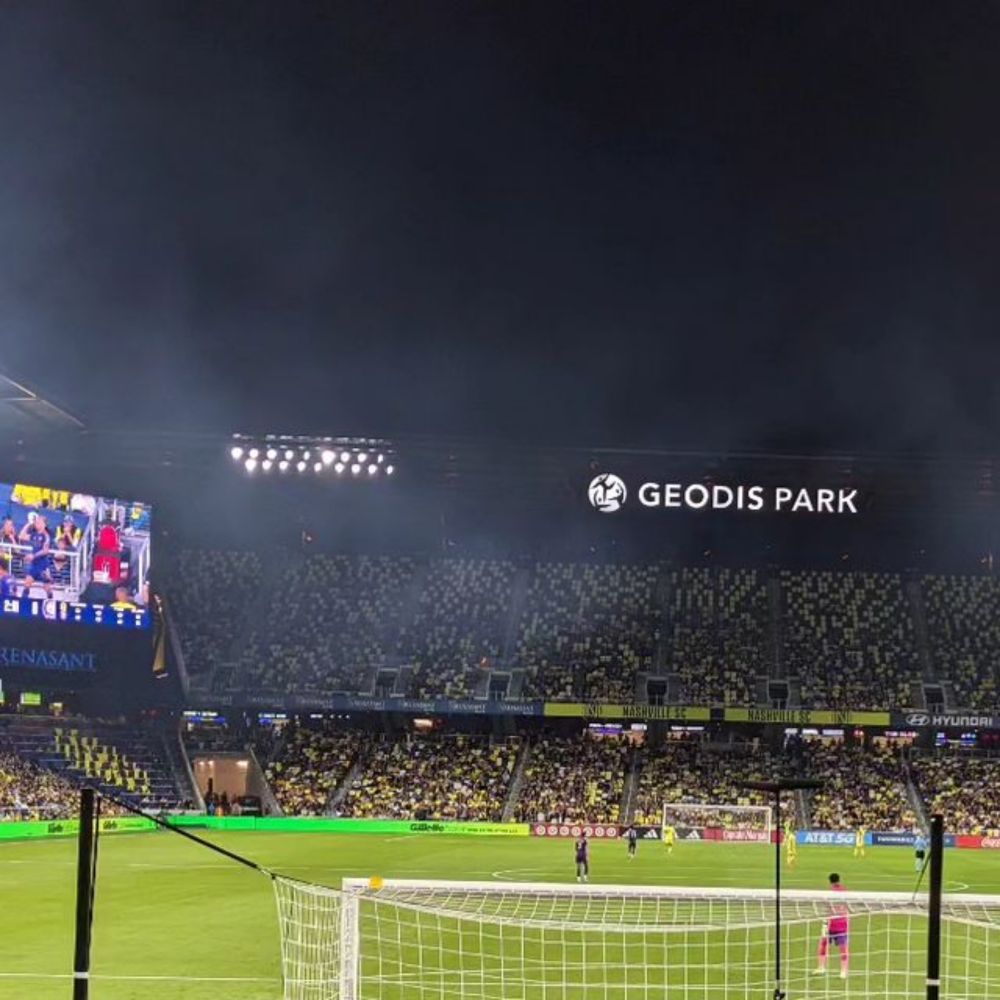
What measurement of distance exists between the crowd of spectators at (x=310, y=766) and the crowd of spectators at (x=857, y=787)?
25869 millimetres

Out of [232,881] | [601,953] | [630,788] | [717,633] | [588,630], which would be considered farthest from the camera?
[588,630]

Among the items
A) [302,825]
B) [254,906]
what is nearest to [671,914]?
[254,906]

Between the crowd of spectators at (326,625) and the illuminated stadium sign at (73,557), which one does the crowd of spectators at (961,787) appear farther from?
the illuminated stadium sign at (73,557)

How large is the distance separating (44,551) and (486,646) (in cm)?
2890

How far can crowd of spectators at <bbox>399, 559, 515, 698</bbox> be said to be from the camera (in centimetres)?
8050

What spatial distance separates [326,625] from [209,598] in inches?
308

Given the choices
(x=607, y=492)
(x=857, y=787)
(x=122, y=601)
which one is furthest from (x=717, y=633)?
(x=122, y=601)

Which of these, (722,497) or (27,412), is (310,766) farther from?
(722,497)

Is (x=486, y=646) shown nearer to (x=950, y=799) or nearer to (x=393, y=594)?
(x=393, y=594)

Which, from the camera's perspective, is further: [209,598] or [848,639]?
[209,598]

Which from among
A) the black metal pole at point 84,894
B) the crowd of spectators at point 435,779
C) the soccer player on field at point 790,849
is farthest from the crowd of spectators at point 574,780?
the black metal pole at point 84,894

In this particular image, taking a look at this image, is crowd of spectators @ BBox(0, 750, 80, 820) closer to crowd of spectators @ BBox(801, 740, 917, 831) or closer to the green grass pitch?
the green grass pitch

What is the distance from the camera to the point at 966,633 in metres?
82.6

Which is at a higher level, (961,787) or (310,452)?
(310,452)
